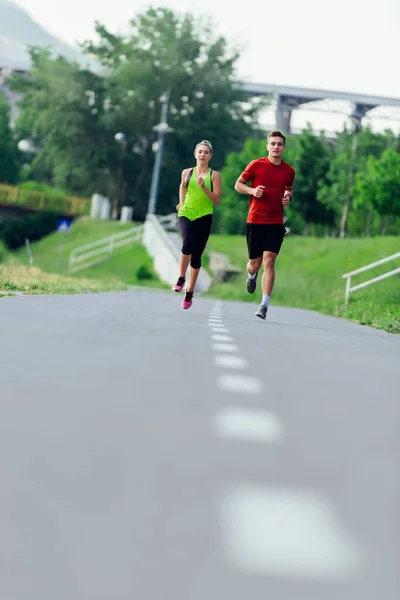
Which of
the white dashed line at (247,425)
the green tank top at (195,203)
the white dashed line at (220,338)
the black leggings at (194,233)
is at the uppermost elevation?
the green tank top at (195,203)

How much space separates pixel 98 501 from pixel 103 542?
0.35 meters

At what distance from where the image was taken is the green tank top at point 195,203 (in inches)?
446

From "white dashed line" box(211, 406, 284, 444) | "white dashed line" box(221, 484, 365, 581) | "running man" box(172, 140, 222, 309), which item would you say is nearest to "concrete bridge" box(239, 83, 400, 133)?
"running man" box(172, 140, 222, 309)

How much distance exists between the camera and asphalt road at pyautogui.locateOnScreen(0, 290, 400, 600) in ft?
6.91

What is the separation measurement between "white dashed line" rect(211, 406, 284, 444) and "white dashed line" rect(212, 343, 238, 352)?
309 centimetres

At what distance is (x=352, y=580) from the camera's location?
6.98 feet

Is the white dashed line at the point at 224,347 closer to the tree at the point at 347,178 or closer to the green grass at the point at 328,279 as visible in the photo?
→ the green grass at the point at 328,279

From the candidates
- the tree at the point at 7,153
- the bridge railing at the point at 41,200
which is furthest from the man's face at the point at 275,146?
the tree at the point at 7,153

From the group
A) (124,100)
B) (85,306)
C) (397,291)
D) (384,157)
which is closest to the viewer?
(85,306)

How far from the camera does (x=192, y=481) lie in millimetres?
2926

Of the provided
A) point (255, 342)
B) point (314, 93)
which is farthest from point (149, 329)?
point (314, 93)

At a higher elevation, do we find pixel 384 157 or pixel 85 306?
pixel 384 157

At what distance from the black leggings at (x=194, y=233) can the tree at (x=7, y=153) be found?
3129 inches

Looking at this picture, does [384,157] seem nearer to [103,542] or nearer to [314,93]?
[314,93]
